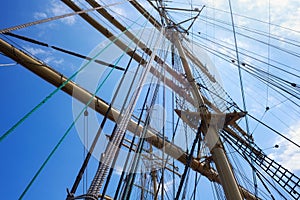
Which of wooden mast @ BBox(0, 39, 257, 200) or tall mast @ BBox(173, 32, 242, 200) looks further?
wooden mast @ BBox(0, 39, 257, 200)

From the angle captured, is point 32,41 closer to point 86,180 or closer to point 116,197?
point 86,180

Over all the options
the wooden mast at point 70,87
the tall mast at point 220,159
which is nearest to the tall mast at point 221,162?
the tall mast at point 220,159

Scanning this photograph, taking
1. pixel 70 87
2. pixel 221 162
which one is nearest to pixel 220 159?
pixel 221 162

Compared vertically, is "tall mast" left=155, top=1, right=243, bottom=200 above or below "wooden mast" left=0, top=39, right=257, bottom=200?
below

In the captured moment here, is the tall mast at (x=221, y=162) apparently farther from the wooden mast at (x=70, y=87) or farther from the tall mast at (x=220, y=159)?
the wooden mast at (x=70, y=87)

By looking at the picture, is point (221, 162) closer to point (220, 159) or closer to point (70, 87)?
point (220, 159)

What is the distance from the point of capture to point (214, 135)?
4.35 metres

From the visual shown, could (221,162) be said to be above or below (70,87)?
below

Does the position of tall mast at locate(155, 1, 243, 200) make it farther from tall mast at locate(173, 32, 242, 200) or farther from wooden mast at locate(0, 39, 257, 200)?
wooden mast at locate(0, 39, 257, 200)

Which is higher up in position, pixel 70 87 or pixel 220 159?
pixel 70 87

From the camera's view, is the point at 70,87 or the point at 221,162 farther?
the point at 70,87

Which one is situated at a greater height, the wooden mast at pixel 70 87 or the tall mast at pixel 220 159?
the wooden mast at pixel 70 87

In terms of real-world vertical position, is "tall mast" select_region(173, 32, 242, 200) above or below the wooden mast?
below

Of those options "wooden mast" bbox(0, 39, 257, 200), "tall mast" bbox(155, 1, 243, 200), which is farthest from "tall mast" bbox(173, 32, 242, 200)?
"wooden mast" bbox(0, 39, 257, 200)
